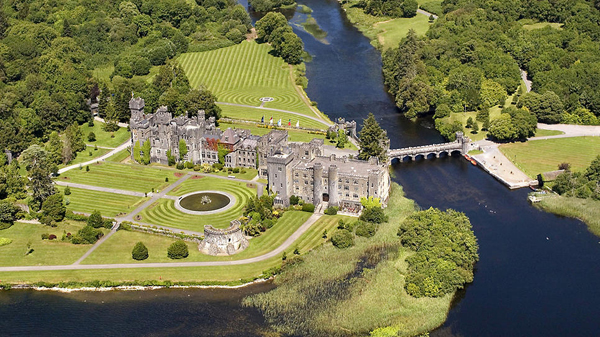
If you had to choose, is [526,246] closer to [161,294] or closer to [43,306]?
[161,294]

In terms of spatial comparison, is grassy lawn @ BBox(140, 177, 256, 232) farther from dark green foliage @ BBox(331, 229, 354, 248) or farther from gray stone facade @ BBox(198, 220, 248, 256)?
dark green foliage @ BBox(331, 229, 354, 248)

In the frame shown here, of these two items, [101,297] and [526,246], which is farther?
[526,246]

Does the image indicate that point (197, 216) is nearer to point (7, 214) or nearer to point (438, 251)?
point (7, 214)

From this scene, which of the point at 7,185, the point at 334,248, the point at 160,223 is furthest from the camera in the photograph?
the point at 7,185

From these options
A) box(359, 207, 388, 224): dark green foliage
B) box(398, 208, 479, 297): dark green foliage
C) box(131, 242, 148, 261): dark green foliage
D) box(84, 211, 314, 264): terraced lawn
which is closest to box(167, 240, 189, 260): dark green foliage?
box(84, 211, 314, 264): terraced lawn

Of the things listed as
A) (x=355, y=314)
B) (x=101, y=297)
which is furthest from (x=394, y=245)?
(x=101, y=297)
